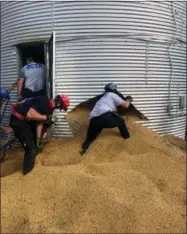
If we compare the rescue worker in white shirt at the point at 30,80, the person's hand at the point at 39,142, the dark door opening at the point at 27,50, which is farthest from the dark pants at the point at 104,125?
the rescue worker in white shirt at the point at 30,80

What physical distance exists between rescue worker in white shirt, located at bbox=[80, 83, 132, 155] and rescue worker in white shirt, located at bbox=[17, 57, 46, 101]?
2078 millimetres

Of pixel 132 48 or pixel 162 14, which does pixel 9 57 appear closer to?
pixel 132 48

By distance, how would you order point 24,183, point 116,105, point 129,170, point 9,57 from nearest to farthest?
point 24,183
point 129,170
point 116,105
point 9,57

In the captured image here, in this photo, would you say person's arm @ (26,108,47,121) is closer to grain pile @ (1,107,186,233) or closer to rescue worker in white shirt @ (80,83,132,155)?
grain pile @ (1,107,186,233)

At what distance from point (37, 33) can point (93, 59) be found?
5.77ft

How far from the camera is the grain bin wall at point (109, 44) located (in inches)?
357

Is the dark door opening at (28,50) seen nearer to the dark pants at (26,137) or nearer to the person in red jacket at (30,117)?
the person in red jacket at (30,117)

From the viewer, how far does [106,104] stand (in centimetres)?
797

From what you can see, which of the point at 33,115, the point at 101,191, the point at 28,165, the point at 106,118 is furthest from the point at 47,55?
the point at 101,191

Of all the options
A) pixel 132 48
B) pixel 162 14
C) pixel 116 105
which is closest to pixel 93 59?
pixel 132 48

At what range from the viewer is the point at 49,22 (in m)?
9.33

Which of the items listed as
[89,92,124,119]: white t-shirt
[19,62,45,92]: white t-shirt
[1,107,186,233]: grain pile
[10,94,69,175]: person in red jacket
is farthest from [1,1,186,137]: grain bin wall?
[10,94,69,175]: person in red jacket

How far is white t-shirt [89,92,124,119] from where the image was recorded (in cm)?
786

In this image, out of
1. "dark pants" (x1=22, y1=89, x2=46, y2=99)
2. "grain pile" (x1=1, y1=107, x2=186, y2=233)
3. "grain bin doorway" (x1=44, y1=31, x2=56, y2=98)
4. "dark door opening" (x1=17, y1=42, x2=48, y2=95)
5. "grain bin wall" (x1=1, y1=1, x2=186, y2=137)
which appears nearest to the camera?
"grain pile" (x1=1, y1=107, x2=186, y2=233)
